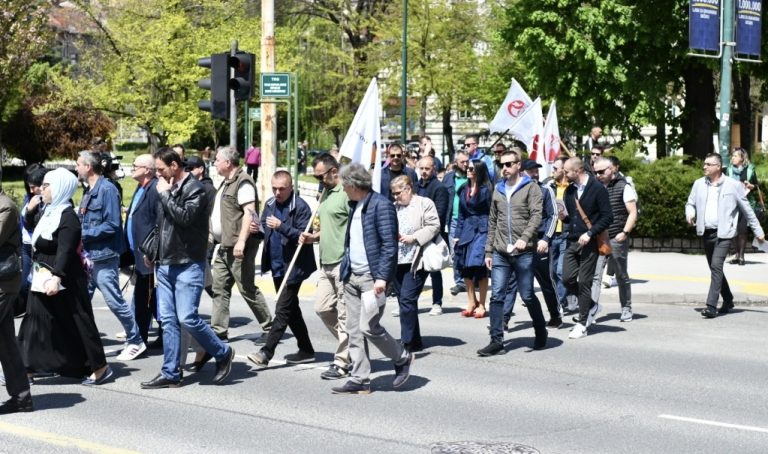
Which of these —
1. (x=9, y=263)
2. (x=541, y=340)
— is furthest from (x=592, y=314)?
(x=9, y=263)

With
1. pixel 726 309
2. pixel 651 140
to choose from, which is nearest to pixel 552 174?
pixel 726 309

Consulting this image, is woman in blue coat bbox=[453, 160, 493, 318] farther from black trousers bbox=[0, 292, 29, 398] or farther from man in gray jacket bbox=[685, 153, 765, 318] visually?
black trousers bbox=[0, 292, 29, 398]

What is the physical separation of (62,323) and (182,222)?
4.55ft

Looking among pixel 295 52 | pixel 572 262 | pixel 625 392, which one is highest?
pixel 295 52

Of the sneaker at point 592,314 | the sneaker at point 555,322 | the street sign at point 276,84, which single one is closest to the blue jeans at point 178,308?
the sneaker at point 592,314

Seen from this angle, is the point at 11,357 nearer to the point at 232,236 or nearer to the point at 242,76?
the point at 232,236

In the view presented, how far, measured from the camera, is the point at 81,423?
8.09 meters

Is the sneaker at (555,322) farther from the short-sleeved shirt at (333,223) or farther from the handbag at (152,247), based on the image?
the handbag at (152,247)

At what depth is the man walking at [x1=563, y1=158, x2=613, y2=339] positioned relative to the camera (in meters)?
12.1

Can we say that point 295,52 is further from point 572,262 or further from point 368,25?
point 572,262

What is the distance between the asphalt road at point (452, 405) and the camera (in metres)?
7.62

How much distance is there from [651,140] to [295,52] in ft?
69.4

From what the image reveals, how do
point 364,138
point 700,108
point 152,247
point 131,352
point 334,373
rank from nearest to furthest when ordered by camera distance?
point 152,247 → point 334,373 → point 131,352 → point 364,138 → point 700,108

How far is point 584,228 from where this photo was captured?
480 inches
